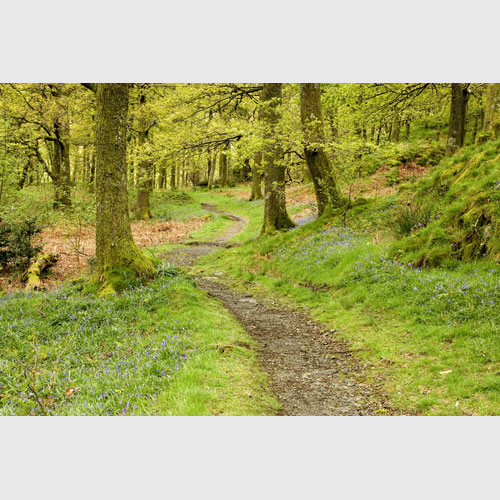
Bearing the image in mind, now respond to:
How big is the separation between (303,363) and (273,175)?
11.1m

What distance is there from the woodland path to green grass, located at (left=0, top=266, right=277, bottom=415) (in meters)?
0.39

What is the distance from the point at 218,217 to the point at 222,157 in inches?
1001

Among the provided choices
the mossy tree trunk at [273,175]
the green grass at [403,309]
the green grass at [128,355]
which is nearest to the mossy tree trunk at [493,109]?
the green grass at [403,309]

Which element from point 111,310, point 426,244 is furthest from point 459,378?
point 111,310

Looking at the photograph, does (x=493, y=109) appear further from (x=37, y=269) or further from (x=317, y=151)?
(x=37, y=269)

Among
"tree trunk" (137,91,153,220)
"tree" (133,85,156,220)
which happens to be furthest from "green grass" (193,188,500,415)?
"tree trunk" (137,91,153,220)

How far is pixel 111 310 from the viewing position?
891 centimetres

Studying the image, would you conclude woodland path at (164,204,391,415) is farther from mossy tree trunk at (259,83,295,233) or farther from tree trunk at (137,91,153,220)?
tree trunk at (137,91,153,220)

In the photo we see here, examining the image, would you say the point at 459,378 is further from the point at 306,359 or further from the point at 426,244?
the point at 426,244

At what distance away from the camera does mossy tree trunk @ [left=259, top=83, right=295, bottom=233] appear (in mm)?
16438

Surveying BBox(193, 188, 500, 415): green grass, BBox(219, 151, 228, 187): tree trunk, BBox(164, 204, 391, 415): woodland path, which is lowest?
BBox(164, 204, 391, 415): woodland path

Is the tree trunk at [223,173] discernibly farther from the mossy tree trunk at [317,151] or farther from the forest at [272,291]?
the mossy tree trunk at [317,151]

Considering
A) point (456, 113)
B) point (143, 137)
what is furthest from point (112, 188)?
point (143, 137)

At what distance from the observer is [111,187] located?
33.4 feet
